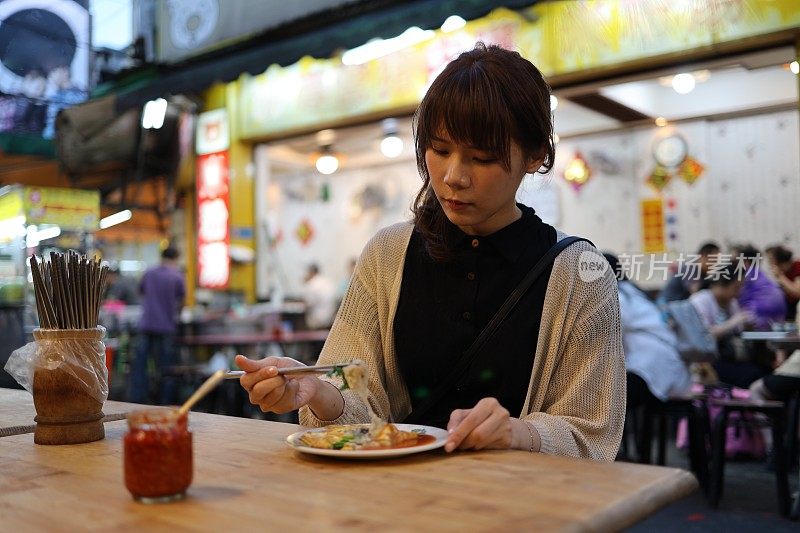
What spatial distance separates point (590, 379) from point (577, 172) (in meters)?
8.15

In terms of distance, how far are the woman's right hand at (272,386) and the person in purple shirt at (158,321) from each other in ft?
21.8

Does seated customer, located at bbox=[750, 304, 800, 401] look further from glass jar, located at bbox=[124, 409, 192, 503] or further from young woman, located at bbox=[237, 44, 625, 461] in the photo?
glass jar, located at bbox=[124, 409, 192, 503]

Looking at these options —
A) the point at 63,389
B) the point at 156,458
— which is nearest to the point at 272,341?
the point at 63,389

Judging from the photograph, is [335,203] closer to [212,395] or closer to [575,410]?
[212,395]

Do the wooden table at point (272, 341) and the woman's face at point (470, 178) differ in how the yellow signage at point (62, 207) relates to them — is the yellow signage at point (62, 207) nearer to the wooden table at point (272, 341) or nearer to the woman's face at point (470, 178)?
the wooden table at point (272, 341)

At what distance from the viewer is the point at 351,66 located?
8.20m

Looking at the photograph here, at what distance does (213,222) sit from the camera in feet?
31.0

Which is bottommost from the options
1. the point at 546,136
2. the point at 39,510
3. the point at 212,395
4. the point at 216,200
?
the point at 212,395

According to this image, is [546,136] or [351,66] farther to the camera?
[351,66]

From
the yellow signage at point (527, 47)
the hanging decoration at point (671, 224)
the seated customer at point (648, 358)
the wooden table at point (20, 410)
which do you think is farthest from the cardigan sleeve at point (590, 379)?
the hanging decoration at point (671, 224)

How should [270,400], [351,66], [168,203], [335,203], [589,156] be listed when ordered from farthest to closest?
[335,203]
[168,203]
[589,156]
[351,66]
[270,400]

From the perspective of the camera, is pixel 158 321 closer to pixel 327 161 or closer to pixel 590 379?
pixel 327 161

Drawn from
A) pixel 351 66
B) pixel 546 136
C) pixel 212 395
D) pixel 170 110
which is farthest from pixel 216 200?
pixel 546 136

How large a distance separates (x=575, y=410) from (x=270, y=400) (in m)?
0.63
